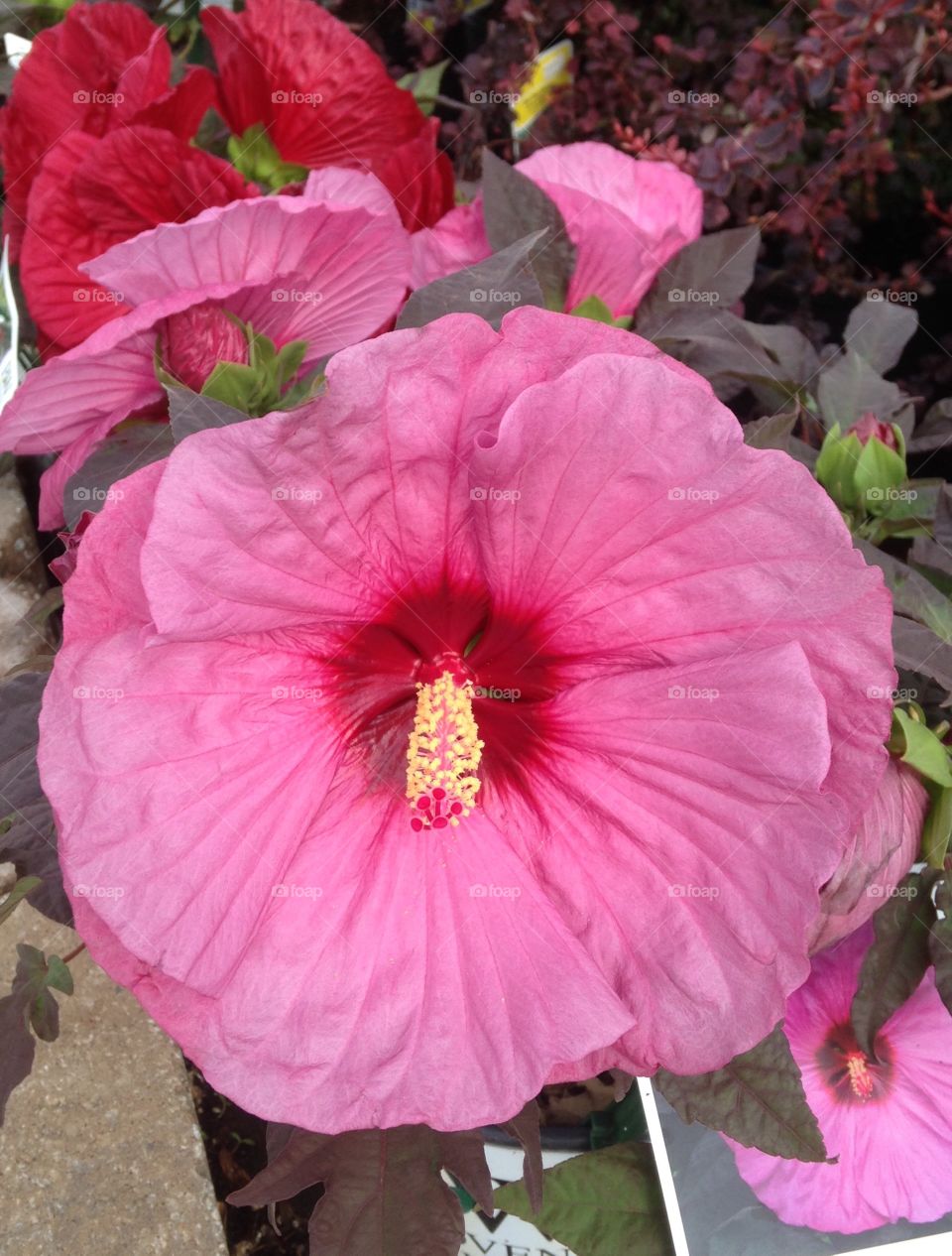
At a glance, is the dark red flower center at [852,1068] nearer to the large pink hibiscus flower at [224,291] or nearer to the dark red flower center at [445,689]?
the dark red flower center at [445,689]

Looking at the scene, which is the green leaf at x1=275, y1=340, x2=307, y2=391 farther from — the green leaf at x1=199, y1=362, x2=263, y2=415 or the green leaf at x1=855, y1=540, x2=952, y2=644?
the green leaf at x1=855, y1=540, x2=952, y2=644

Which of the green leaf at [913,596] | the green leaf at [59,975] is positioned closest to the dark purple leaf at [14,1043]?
the green leaf at [59,975]

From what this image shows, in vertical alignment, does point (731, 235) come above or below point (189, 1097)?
above

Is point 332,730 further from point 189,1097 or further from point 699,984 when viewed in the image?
point 189,1097

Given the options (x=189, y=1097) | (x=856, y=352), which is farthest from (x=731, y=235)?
(x=189, y=1097)

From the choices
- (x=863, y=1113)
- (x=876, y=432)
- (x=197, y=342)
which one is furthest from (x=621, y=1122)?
(x=197, y=342)

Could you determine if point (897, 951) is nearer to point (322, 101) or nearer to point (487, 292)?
point (487, 292)

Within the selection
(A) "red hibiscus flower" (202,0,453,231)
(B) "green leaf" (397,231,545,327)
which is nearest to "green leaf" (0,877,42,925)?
(B) "green leaf" (397,231,545,327)
